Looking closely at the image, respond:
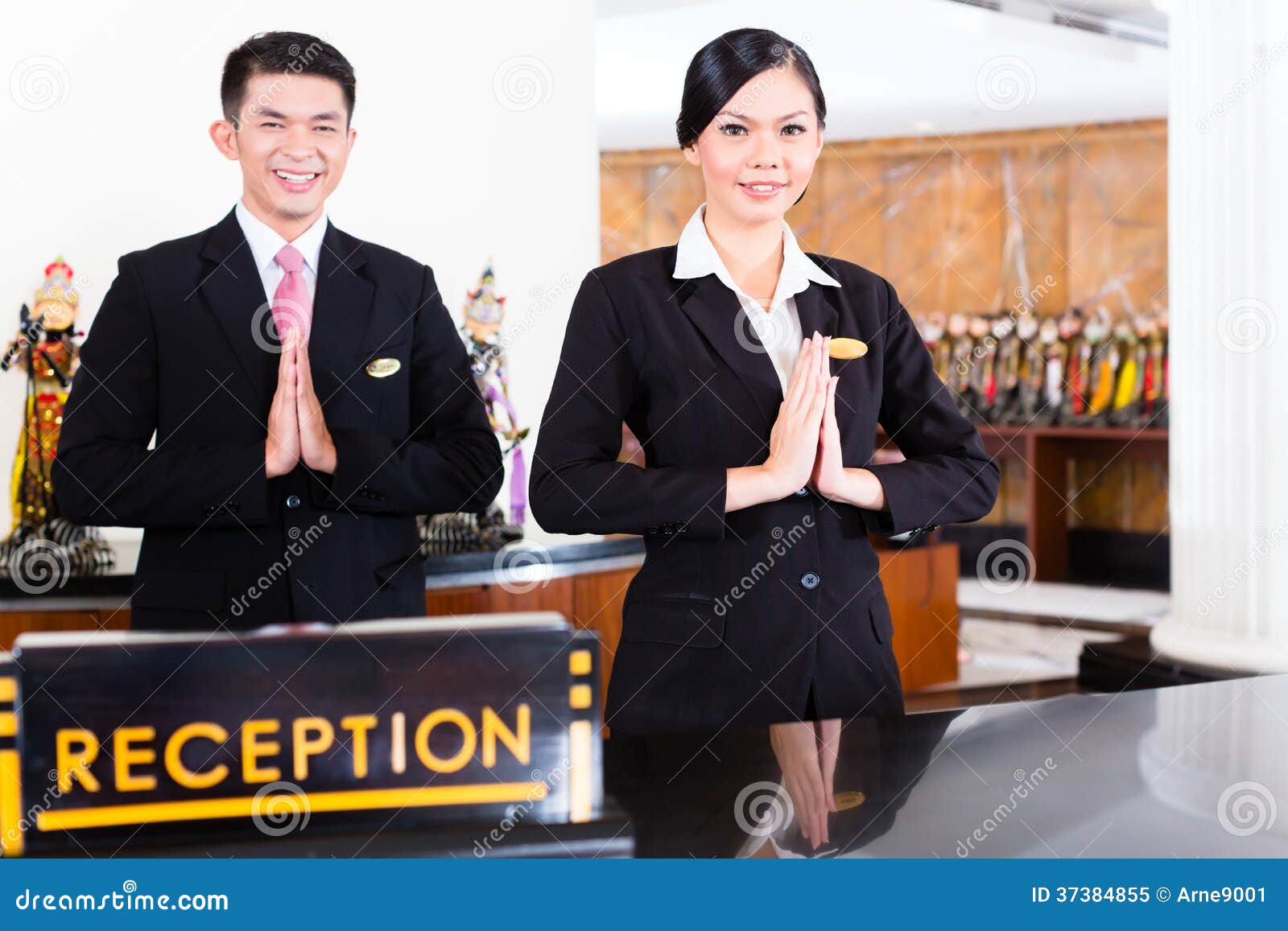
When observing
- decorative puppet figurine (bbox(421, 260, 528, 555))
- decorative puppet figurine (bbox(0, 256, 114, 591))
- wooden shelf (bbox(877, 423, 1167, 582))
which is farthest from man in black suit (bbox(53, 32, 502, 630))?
wooden shelf (bbox(877, 423, 1167, 582))

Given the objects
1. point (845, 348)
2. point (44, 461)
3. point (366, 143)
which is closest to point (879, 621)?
point (845, 348)

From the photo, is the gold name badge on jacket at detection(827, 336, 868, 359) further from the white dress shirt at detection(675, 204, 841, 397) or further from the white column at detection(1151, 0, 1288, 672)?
the white column at detection(1151, 0, 1288, 672)

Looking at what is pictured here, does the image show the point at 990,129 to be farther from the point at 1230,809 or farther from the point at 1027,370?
the point at 1230,809

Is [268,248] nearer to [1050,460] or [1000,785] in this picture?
[1000,785]

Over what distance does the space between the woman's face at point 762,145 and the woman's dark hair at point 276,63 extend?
1.73 ft

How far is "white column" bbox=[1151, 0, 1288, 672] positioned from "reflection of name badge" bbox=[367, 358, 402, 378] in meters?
2.26

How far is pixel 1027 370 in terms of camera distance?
8.07 metres

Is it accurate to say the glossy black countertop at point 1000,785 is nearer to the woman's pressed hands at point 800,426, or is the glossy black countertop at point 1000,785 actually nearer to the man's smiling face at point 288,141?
the woman's pressed hands at point 800,426

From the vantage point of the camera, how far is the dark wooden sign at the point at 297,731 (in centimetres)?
97

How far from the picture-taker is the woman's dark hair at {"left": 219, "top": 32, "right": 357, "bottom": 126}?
1.75 meters

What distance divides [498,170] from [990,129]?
216 inches

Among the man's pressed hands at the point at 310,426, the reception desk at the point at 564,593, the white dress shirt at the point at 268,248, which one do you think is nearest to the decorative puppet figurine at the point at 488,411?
the reception desk at the point at 564,593

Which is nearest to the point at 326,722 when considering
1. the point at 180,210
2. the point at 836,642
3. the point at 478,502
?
the point at 836,642

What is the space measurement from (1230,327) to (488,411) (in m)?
1.89
